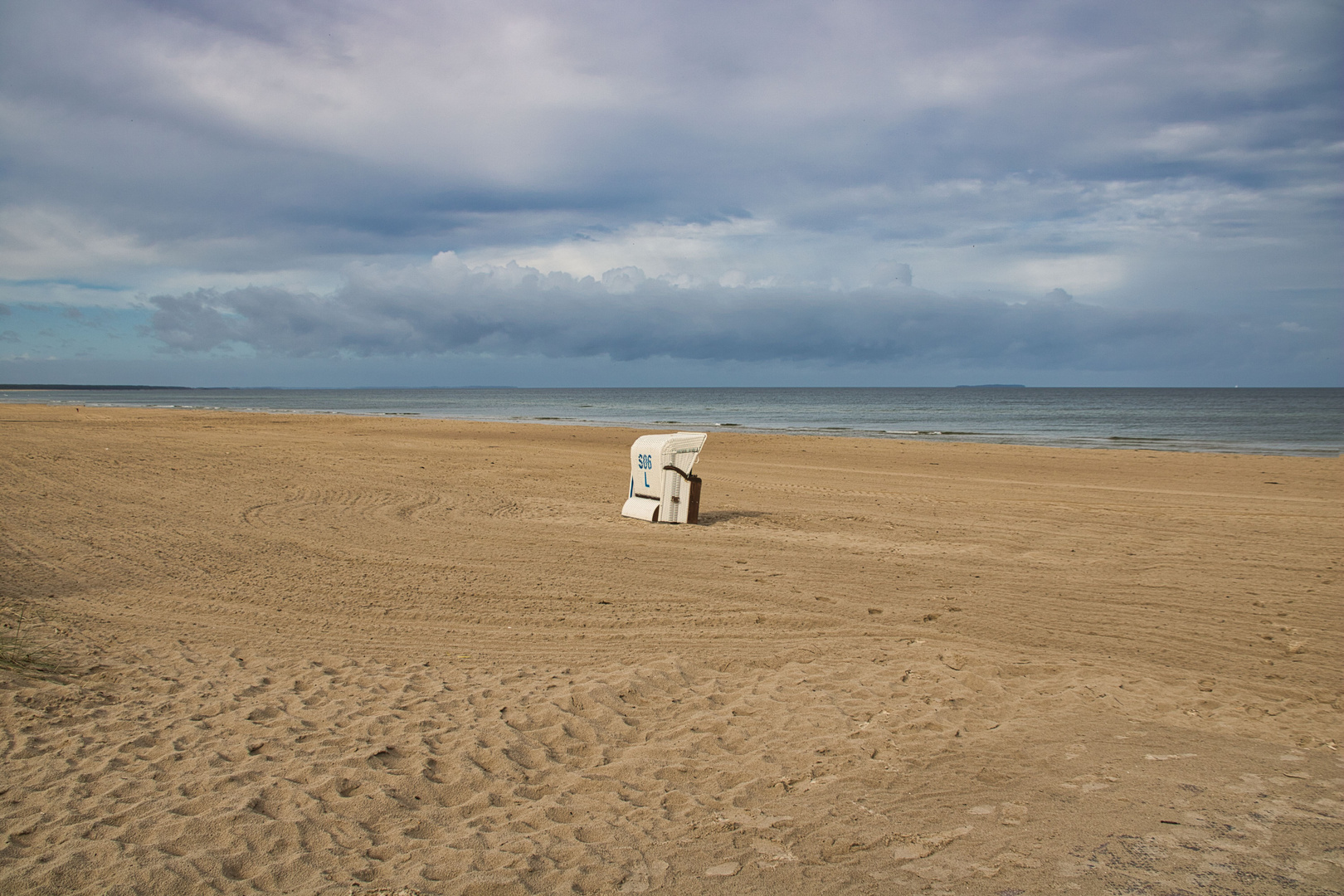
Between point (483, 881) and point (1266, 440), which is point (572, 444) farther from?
point (1266, 440)

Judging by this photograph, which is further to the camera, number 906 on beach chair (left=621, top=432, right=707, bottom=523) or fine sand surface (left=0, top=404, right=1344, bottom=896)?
number 906 on beach chair (left=621, top=432, right=707, bottom=523)

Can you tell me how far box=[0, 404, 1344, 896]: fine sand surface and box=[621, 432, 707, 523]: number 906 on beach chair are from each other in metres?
0.34

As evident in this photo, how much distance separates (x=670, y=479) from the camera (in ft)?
34.3

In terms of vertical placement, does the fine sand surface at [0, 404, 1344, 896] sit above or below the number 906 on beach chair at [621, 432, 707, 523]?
below

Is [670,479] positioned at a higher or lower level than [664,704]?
higher

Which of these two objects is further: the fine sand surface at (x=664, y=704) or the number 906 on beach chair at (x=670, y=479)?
the number 906 on beach chair at (x=670, y=479)

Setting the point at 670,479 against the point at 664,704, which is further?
the point at 670,479

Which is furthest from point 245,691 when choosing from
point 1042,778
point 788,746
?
point 1042,778

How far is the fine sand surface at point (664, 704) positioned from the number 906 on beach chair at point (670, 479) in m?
0.34

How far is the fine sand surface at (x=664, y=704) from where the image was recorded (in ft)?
10.5

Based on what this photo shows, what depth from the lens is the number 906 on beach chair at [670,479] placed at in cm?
1045

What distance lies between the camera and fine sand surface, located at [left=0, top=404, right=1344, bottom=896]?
10.5ft

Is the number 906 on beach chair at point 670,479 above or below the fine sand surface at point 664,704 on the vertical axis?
above

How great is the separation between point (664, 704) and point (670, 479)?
5.74m
